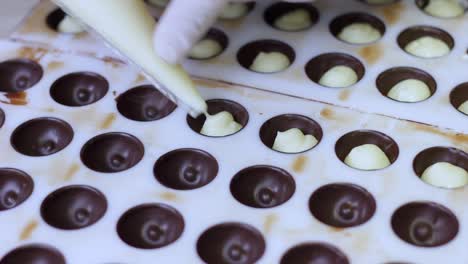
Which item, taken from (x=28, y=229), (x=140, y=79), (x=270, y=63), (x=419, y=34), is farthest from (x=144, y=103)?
(x=419, y=34)

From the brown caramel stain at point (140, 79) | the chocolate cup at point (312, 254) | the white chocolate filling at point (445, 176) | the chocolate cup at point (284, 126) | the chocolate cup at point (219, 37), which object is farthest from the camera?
the chocolate cup at point (219, 37)

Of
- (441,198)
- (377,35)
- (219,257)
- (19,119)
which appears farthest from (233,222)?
(377,35)

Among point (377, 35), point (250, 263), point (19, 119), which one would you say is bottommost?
point (19, 119)

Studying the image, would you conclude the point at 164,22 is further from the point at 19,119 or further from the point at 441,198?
the point at 441,198

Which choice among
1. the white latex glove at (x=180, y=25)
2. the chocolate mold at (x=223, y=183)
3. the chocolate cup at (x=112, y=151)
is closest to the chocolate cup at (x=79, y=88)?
the chocolate mold at (x=223, y=183)

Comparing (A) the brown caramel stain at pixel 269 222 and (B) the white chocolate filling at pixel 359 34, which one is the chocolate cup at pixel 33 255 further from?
(B) the white chocolate filling at pixel 359 34

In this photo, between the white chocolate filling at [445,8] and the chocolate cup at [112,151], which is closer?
the chocolate cup at [112,151]
